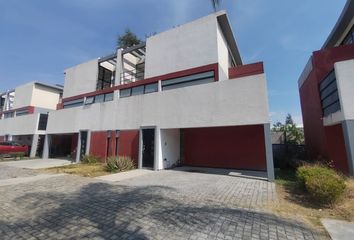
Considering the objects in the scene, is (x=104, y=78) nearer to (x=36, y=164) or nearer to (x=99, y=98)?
(x=99, y=98)

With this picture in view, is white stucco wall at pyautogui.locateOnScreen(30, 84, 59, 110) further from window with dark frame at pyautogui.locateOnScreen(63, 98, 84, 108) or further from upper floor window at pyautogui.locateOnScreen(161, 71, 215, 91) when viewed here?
upper floor window at pyautogui.locateOnScreen(161, 71, 215, 91)

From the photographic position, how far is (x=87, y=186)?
8.73 meters

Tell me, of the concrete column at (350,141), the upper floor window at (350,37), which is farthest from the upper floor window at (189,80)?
the upper floor window at (350,37)

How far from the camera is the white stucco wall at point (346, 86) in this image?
9.24 metres

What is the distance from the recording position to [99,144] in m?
17.9

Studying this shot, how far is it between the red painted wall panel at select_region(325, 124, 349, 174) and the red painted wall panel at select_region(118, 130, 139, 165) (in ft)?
42.9

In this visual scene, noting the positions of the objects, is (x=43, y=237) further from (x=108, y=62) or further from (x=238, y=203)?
(x=108, y=62)

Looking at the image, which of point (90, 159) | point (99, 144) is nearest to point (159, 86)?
point (99, 144)

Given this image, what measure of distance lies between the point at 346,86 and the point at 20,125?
112 feet

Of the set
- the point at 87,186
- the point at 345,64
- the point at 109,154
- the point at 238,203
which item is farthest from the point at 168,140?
the point at 345,64

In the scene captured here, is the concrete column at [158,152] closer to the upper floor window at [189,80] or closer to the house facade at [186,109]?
the house facade at [186,109]

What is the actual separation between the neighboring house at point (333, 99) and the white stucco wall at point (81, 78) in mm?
20174

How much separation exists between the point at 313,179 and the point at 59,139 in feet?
90.9

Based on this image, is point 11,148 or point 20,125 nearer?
point 11,148
